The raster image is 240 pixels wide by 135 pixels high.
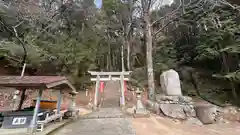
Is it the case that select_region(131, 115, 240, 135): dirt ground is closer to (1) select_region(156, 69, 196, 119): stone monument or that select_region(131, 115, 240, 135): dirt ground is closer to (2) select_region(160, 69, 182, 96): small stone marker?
(1) select_region(156, 69, 196, 119): stone monument

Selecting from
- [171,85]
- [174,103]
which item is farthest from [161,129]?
[171,85]

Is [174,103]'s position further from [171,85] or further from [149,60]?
[149,60]

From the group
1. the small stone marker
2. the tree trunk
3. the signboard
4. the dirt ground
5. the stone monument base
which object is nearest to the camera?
the signboard

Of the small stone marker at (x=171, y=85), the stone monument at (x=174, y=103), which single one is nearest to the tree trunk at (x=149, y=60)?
the small stone marker at (x=171, y=85)

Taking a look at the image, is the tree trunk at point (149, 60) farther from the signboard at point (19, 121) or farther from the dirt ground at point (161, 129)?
the signboard at point (19, 121)

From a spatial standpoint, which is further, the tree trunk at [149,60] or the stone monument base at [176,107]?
the tree trunk at [149,60]

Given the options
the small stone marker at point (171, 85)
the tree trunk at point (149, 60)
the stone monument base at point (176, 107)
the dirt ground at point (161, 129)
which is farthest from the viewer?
the tree trunk at point (149, 60)

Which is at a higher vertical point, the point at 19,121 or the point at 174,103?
the point at 174,103

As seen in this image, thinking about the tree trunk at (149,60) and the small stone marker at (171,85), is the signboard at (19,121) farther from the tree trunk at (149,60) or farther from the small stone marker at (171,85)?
the tree trunk at (149,60)

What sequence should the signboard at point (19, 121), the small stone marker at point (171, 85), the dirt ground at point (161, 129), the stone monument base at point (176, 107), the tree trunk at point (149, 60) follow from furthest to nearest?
the tree trunk at point (149, 60)
the small stone marker at point (171, 85)
the stone monument base at point (176, 107)
the dirt ground at point (161, 129)
the signboard at point (19, 121)

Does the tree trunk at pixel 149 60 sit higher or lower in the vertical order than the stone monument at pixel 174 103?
higher

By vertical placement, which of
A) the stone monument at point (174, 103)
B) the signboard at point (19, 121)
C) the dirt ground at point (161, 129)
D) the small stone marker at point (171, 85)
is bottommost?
the dirt ground at point (161, 129)

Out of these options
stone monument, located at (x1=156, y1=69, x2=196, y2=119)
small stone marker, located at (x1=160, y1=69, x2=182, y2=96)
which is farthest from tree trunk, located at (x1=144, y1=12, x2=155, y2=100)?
stone monument, located at (x1=156, y1=69, x2=196, y2=119)

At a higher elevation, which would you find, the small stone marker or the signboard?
the small stone marker
